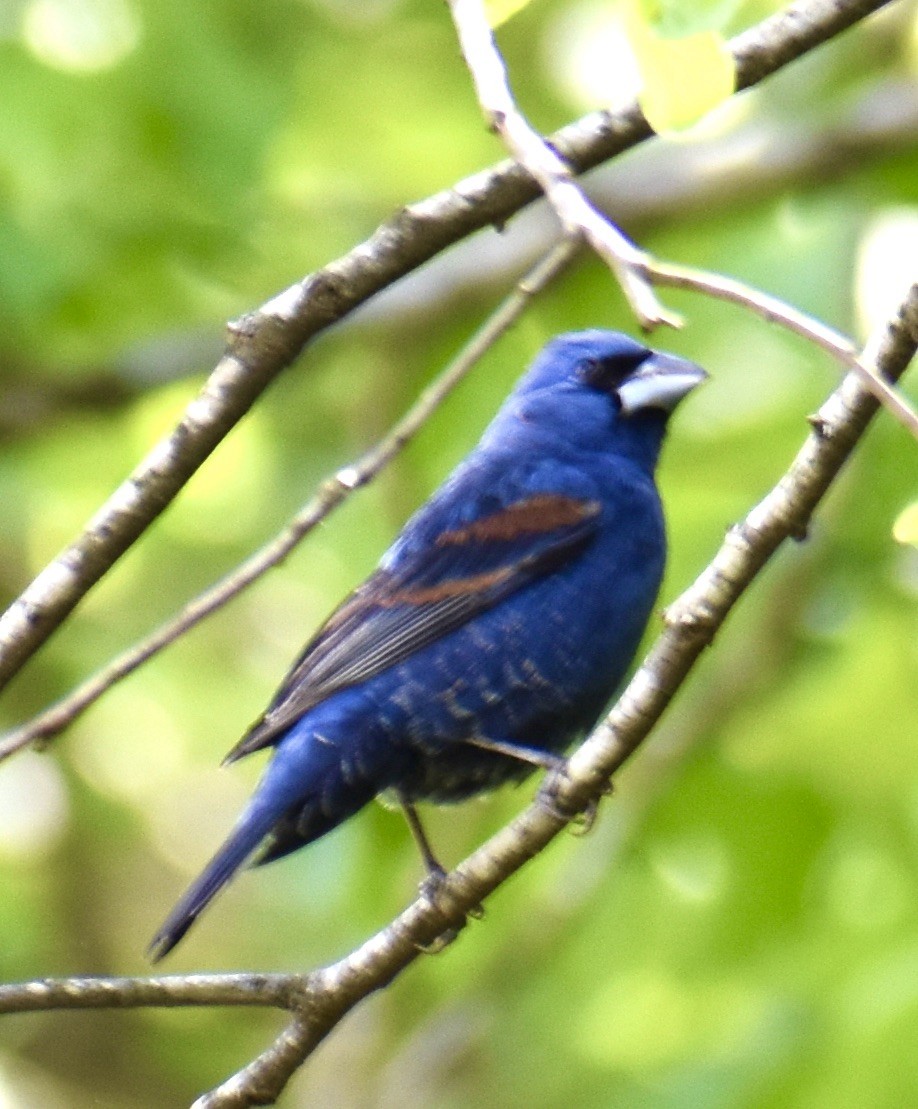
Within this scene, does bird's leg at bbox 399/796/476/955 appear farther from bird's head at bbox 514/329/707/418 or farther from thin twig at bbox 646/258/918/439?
thin twig at bbox 646/258/918/439

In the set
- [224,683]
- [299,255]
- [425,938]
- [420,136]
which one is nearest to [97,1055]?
[224,683]

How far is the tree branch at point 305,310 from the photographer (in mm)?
3510

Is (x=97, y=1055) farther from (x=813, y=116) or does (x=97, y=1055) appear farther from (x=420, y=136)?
(x=813, y=116)

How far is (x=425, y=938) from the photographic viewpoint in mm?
3621

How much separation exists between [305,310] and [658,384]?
72.2 inches

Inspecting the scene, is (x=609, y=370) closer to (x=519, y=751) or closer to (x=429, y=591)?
(x=429, y=591)

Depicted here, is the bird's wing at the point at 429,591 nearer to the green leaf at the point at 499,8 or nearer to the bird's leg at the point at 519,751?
the bird's leg at the point at 519,751

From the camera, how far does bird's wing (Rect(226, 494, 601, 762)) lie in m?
4.75

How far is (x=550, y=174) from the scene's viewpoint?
2600 mm

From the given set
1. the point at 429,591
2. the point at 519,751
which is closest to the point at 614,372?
the point at 429,591

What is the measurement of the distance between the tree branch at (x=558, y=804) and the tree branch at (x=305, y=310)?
67 cm

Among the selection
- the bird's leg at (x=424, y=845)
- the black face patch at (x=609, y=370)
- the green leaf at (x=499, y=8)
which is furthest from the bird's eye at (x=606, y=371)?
the green leaf at (x=499, y=8)

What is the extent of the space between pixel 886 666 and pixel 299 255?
8.71 ft

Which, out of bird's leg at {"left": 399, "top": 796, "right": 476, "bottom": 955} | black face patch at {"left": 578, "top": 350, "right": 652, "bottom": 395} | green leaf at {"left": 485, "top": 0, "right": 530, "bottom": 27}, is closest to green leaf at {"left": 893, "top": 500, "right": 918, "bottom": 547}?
green leaf at {"left": 485, "top": 0, "right": 530, "bottom": 27}
